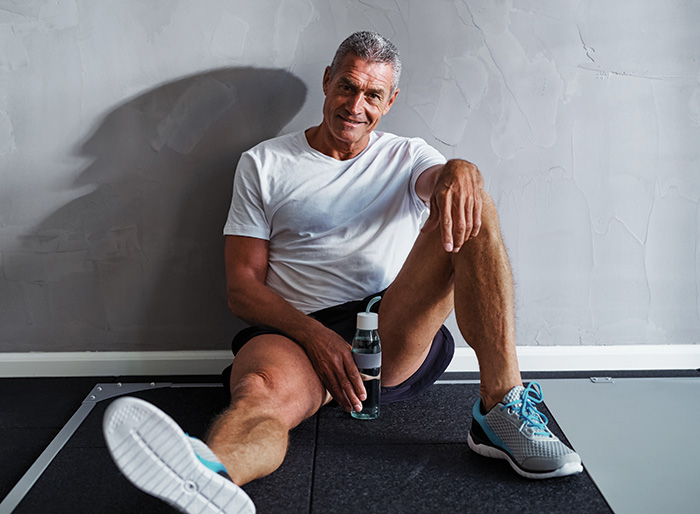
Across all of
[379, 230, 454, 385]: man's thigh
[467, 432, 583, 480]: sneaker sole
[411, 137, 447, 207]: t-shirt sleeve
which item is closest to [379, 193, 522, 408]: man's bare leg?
[379, 230, 454, 385]: man's thigh

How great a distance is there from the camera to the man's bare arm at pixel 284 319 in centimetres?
155

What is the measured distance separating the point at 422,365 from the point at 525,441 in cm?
43

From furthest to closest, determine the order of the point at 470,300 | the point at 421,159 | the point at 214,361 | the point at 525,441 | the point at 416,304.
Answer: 1. the point at 214,361
2. the point at 421,159
3. the point at 416,304
4. the point at 470,300
5. the point at 525,441

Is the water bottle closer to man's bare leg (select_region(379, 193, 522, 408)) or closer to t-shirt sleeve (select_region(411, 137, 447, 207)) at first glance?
man's bare leg (select_region(379, 193, 522, 408))

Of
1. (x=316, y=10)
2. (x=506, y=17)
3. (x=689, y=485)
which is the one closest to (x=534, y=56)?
(x=506, y=17)

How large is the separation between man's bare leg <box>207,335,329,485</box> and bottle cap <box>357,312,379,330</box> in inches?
6.2

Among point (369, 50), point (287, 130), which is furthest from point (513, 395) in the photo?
point (287, 130)

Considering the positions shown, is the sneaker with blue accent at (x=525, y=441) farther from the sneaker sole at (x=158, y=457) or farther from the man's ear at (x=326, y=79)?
the man's ear at (x=326, y=79)

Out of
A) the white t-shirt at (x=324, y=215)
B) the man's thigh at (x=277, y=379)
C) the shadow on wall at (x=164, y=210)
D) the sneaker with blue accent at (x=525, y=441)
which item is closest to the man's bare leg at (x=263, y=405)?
the man's thigh at (x=277, y=379)

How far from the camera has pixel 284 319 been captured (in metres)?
1.62

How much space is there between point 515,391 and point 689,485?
1.47 feet

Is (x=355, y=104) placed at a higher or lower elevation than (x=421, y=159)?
higher

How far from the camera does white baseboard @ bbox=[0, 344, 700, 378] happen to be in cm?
207

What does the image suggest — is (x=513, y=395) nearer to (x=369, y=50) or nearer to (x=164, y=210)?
(x=369, y=50)
